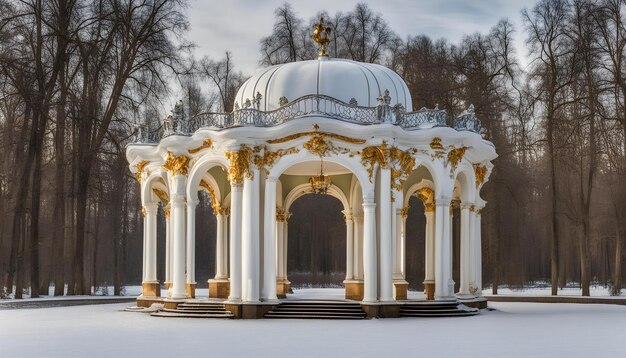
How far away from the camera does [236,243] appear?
27.4m

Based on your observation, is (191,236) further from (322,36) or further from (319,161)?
(322,36)

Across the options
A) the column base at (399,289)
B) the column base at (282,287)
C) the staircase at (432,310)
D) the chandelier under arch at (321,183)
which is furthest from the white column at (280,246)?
the staircase at (432,310)

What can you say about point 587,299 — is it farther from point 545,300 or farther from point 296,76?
point 296,76

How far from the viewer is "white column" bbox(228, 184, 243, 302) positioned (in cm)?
→ 2723

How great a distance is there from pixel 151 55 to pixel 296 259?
92.1 ft

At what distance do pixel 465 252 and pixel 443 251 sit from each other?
9.34 feet

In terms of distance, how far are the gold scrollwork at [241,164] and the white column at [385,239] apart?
4.30 m

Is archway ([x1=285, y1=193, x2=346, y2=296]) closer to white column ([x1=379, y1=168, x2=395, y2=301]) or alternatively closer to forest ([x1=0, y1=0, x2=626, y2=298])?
forest ([x1=0, y1=0, x2=626, y2=298])

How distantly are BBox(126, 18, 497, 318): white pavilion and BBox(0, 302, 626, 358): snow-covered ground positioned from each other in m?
2.47

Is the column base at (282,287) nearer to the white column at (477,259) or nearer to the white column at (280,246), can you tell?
the white column at (280,246)

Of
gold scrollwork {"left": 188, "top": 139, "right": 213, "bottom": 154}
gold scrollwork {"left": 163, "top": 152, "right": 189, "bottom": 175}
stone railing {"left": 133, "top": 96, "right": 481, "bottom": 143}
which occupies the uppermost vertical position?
stone railing {"left": 133, "top": 96, "right": 481, "bottom": 143}

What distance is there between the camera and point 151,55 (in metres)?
43.9

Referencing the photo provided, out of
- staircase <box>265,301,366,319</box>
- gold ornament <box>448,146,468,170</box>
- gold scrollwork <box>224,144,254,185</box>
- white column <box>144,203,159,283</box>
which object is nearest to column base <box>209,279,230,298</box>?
white column <box>144,203,159,283</box>

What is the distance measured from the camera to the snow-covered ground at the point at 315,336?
53.8ft
